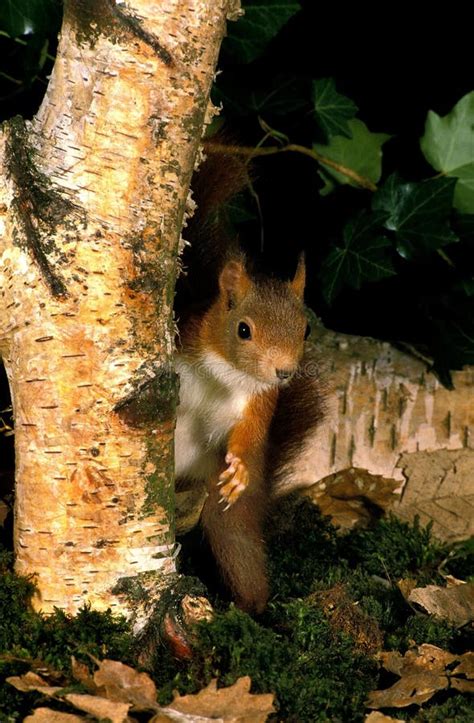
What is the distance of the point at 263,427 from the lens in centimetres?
179

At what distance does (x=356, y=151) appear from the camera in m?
2.23

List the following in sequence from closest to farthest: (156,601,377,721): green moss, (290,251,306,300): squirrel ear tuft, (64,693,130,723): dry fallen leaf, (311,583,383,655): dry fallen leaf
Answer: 1. (64,693,130,723): dry fallen leaf
2. (156,601,377,721): green moss
3. (311,583,383,655): dry fallen leaf
4. (290,251,306,300): squirrel ear tuft

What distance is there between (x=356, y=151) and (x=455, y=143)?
240 mm

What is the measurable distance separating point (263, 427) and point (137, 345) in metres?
0.51

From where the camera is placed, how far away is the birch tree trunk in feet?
4.13

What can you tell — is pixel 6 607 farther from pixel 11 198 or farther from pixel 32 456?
pixel 11 198

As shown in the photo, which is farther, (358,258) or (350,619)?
(358,258)

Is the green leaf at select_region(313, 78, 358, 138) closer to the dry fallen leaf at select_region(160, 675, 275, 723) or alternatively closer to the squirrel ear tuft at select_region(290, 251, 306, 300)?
the squirrel ear tuft at select_region(290, 251, 306, 300)

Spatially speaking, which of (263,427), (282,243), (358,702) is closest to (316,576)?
(263,427)

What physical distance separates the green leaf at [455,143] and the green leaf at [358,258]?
21cm

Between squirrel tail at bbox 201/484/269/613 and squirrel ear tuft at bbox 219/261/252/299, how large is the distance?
1.21ft

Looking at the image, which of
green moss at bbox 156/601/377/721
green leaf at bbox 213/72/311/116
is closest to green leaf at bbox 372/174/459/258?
green leaf at bbox 213/72/311/116

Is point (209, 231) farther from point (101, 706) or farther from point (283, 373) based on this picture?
point (101, 706)

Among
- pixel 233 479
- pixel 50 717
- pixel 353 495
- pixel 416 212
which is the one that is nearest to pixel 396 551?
pixel 353 495
